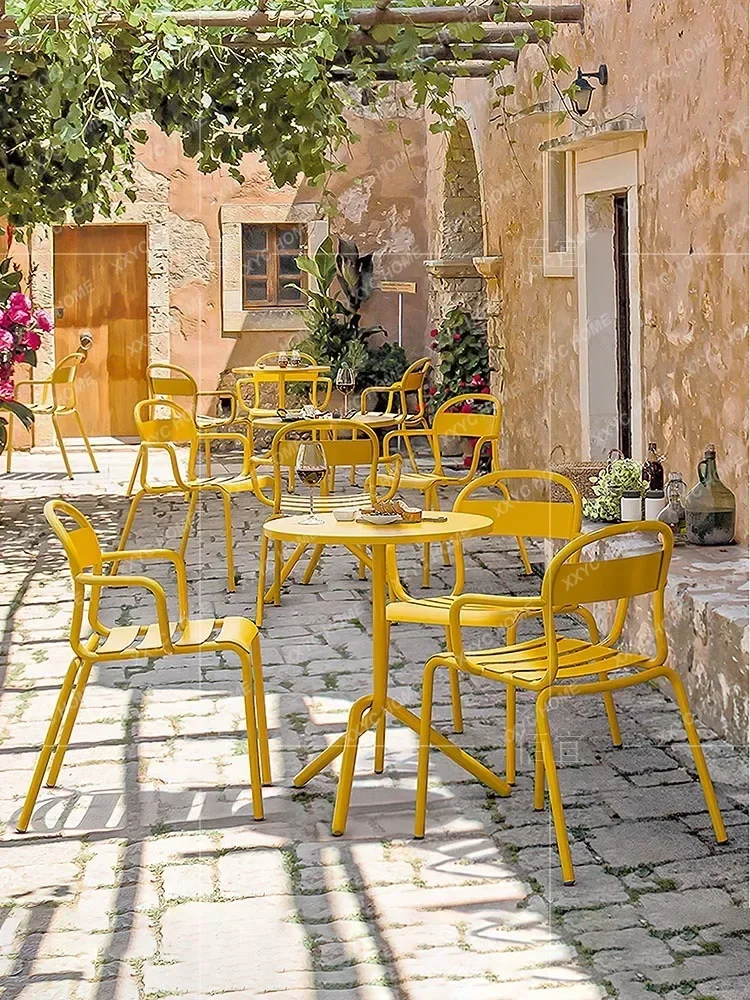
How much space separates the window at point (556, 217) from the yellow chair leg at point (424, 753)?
440 cm

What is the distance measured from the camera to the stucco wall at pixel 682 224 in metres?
5.43

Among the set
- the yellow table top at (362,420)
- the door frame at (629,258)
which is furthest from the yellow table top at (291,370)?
the door frame at (629,258)

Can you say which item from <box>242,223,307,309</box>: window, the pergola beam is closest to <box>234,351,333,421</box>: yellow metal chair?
<box>242,223,307,309</box>: window

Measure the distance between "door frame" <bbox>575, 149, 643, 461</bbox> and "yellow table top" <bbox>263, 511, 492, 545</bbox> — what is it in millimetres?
2507

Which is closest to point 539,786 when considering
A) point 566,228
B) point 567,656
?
point 567,656

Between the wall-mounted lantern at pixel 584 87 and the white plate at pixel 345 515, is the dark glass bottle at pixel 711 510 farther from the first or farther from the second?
the wall-mounted lantern at pixel 584 87

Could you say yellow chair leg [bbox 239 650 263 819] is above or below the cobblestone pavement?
above

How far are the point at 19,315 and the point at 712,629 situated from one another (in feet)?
16.6

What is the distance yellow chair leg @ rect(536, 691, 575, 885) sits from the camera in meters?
3.55

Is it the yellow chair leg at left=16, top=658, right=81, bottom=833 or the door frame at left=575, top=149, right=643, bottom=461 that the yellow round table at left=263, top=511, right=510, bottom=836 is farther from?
the door frame at left=575, top=149, right=643, bottom=461

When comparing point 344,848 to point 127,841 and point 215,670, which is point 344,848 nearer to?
point 127,841

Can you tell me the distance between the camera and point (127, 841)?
392cm

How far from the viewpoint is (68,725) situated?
13.7 ft

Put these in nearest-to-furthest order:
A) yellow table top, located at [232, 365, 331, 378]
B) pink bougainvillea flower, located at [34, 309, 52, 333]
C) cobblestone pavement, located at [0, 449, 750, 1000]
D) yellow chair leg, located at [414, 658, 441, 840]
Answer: cobblestone pavement, located at [0, 449, 750, 1000], yellow chair leg, located at [414, 658, 441, 840], pink bougainvillea flower, located at [34, 309, 52, 333], yellow table top, located at [232, 365, 331, 378]
